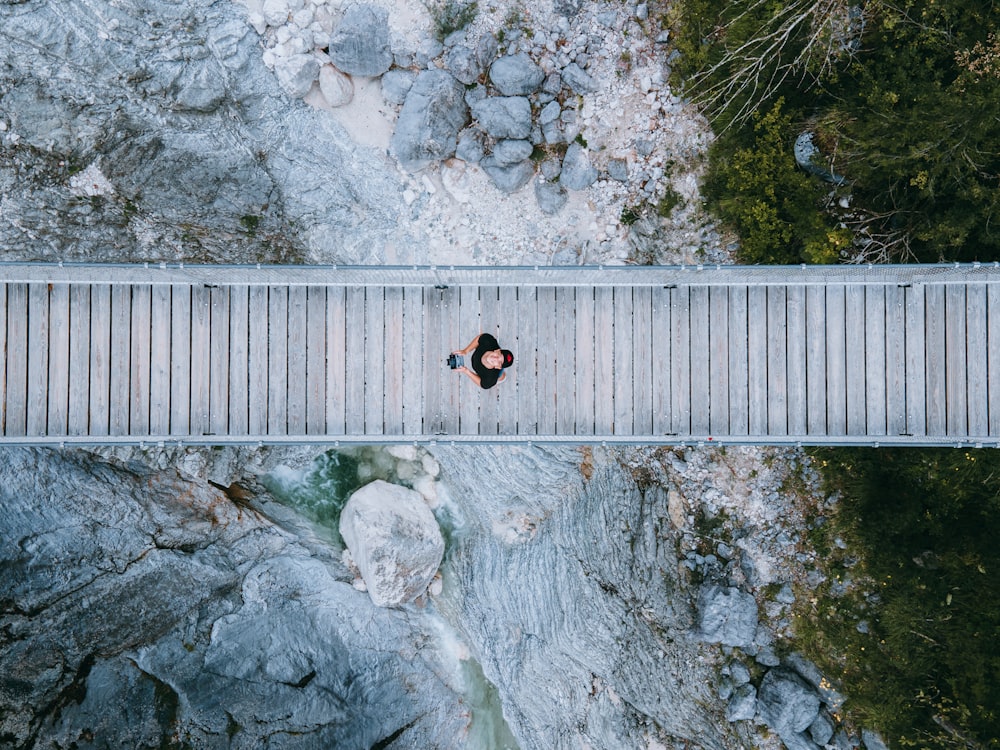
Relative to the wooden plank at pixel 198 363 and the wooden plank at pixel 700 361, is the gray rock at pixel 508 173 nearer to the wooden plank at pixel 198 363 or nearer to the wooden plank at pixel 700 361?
the wooden plank at pixel 700 361

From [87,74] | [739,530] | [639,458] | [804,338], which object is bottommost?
[739,530]

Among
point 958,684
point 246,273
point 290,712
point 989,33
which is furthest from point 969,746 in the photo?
point 246,273

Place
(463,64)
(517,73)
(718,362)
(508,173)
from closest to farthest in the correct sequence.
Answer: (718,362) → (517,73) → (463,64) → (508,173)

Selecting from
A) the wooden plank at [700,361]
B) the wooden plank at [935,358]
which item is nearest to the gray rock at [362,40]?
the wooden plank at [700,361]

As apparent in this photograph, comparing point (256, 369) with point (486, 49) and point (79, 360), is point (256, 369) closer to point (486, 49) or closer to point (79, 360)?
point (79, 360)

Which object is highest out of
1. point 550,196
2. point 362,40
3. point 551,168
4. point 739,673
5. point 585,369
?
point 362,40

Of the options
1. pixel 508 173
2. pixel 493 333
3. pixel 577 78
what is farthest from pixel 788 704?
pixel 577 78

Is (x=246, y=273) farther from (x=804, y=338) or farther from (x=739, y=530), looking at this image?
(x=739, y=530)
